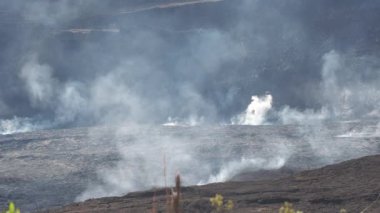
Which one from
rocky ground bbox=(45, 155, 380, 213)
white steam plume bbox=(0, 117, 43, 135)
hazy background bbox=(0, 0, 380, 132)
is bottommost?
rocky ground bbox=(45, 155, 380, 213)

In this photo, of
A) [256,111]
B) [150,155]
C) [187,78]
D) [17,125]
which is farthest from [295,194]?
[187,78]

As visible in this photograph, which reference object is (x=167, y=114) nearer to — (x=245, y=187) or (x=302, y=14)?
(x=302, y=14)

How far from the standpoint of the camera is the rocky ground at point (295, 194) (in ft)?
48.0

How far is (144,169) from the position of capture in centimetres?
2402

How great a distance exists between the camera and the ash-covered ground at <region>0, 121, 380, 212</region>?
22.3 m

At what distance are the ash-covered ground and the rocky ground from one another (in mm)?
4430

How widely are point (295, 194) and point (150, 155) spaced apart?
A: 1129cm

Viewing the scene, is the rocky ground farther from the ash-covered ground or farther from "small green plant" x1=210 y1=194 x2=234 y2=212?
"small green plant" x1=210 y1=194 x2=234 y2=212

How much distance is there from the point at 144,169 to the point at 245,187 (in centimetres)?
776

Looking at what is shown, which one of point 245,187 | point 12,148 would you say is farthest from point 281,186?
point 12,148

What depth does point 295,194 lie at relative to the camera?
15.6m

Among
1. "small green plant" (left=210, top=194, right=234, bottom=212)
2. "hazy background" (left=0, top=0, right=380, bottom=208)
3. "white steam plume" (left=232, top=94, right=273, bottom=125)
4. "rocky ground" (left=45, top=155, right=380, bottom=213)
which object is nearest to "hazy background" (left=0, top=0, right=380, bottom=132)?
"hazy background" (left=0, top=0, right=380, bottom=208)

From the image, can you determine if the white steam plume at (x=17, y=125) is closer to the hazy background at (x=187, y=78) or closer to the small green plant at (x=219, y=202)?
the hazy background at (x=187, y=78)

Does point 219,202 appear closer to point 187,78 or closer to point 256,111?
point 256,111
